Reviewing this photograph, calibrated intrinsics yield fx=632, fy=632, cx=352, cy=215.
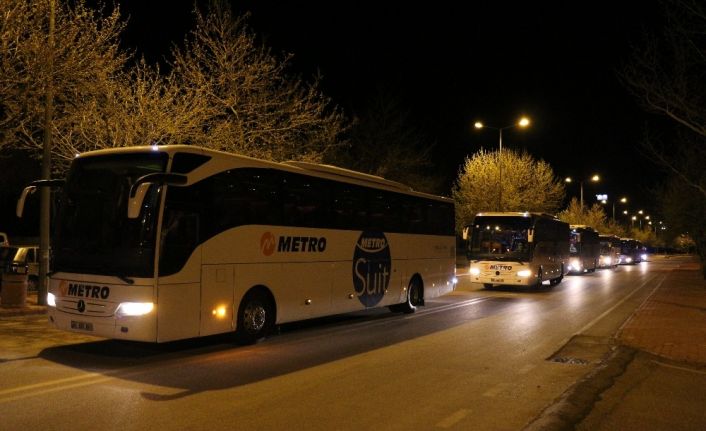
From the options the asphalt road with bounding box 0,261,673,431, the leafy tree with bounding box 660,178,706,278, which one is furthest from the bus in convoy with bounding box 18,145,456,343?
the leafy tree with bounding box 660,178,706,278

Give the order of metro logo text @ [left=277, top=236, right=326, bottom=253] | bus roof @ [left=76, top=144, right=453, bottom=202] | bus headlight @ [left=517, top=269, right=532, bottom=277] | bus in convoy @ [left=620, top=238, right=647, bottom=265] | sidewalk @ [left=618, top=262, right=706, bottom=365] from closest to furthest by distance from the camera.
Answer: bus roof @ [left=76, top=144, right=453, bottom=202] → sidewalk @ [left=618, top=262, right=706, bottom=365] → metro logo text @ [left=277, top=236, right=326, bottom=253] → bus headlight @ [left=517, top=269, right=532, bottom=277] → bus in convoy @ [left=620, top=238, right=647, bottom=265]

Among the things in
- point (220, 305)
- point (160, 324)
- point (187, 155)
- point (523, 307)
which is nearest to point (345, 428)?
point (160, 324)

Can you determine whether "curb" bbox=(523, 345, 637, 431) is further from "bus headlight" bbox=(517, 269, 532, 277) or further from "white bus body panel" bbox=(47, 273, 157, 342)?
"bus headlight" bbox=(517, 269, 532, 277)

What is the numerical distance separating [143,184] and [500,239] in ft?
62.6

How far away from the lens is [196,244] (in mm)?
10242

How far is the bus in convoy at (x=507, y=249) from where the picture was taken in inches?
991

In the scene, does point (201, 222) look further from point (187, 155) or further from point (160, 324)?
point (160, 324)

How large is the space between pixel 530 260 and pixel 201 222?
17.7m

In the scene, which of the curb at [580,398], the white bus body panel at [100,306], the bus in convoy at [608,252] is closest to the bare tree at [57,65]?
the white bus body panel at [100,306]

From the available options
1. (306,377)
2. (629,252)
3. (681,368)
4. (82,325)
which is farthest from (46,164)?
(629,252)

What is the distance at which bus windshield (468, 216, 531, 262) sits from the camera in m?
25.3

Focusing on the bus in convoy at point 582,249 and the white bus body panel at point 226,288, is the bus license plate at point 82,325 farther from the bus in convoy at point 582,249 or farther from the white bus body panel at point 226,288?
the bus in convoy at point 582,249

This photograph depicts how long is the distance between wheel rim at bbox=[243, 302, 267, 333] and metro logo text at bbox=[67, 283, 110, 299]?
2.65 m

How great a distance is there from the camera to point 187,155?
404 inches
